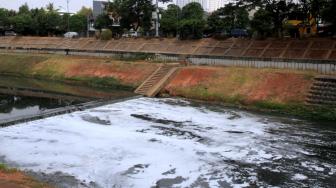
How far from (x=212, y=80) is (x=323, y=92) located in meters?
8.66

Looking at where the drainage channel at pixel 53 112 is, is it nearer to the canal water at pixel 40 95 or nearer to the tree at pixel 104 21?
the canal water at pixel 40 95

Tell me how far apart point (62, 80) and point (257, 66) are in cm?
1860

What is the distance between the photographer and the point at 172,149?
20.4 m

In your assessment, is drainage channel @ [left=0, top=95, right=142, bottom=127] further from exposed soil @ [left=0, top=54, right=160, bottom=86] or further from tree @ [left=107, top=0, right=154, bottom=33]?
tree @ [left=107, top=0, right=154, bottom=33]

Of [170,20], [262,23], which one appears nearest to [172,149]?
[262,23]

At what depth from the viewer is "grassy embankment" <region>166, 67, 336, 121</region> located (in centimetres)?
2919

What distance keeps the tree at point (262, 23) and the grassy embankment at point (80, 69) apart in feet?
37.3

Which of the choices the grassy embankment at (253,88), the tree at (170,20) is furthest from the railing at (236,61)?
the tree at (170,20)

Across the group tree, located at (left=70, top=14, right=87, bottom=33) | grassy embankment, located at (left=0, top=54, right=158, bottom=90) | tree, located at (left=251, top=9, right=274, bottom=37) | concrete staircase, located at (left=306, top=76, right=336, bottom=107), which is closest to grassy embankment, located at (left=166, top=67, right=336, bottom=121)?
concrete staircase, located at (left=306, top=76, right=336, bottom=107)

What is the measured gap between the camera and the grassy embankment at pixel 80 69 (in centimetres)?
3981

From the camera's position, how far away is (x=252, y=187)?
15.9 meters

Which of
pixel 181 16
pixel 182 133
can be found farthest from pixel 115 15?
pixel 182 133

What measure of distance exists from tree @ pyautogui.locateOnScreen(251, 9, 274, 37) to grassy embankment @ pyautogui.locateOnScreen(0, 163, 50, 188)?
32.6m

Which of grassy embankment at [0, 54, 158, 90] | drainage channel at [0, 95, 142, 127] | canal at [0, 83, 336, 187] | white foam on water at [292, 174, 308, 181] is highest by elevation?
grassy embankment at [0, 54, 158, 90]
